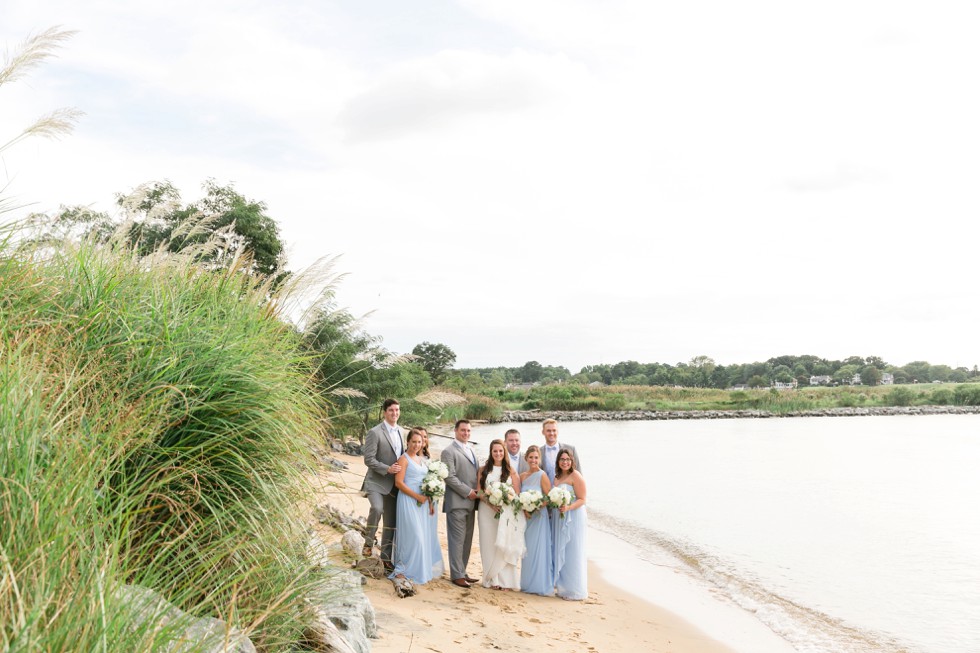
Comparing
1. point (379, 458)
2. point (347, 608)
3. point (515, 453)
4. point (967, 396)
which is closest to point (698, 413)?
point (967, 396)

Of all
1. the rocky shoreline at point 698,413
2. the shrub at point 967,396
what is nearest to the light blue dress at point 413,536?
the rocky shoreline at point 698,413

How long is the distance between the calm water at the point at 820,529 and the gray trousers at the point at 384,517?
558 centimetres

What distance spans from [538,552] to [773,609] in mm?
4427

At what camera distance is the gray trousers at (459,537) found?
32.4 feet

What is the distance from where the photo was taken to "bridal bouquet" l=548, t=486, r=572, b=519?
32.2ft

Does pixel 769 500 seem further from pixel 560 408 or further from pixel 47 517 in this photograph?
pixel 560 408

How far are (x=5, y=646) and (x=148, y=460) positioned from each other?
213 cm

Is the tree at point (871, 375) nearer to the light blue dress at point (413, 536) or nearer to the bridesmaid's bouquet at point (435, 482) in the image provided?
the bridesmaid's bouquet at point (435, 482)

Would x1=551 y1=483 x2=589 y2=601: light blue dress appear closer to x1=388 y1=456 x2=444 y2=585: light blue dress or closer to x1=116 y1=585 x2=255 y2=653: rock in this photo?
x1=388 y1=456 x2=444 y2=585: light blue dress

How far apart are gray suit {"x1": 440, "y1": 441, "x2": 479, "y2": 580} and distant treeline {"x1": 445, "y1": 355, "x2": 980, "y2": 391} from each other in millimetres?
115837

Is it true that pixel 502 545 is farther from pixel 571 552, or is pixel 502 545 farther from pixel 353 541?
pixel 353 541

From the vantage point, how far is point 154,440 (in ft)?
15.3

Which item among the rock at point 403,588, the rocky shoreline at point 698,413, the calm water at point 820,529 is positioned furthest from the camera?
the rocky shoreline at point 698,413

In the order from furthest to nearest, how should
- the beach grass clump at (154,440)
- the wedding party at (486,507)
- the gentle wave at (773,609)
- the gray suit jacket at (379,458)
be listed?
the gentle wave at (773,609)
the gray suit jacket at (379,458)
the wedding party at (486,507)
the beach grass clump at (154,440)
